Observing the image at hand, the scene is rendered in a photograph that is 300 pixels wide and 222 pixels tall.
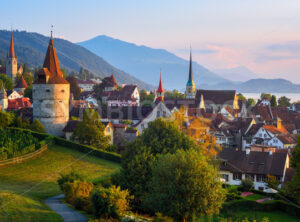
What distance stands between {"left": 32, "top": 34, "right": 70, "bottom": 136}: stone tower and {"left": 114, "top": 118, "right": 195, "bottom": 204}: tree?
26788 millimetres

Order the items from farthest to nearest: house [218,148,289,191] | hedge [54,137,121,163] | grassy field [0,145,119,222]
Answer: hedge [54,137,121,163] → house [218,148,289,191] → grassy field [0,145,119,222]

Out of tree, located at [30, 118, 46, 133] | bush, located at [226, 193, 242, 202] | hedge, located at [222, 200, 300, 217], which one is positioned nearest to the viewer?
hedge, located at [222, 200, 300, 217]

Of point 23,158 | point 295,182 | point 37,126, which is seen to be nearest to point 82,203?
point 295,182

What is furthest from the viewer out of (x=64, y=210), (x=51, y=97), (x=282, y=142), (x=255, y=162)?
(x=282, y=142)

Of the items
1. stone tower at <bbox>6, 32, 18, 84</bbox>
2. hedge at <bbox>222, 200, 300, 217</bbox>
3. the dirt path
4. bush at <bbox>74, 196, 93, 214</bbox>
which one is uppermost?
stone tower at <bbox>6, 32, 18, 84</bbox>

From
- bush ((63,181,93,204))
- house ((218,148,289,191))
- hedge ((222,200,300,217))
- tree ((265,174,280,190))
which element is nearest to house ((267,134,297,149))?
house ((218,148,289,191))

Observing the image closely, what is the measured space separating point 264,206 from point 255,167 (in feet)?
42.0

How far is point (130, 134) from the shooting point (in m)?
57.7

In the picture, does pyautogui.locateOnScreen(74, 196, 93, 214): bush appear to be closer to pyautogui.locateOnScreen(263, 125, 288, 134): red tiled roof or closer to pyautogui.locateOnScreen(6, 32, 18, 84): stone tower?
pyautogui.locateOnScreen(263, 125, 288, 134): red tiled roof

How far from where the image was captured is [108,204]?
21.8 metres

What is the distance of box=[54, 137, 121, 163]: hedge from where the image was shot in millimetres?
46594

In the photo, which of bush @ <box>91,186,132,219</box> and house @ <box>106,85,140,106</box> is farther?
house @ <box>106,85,140,106</box>

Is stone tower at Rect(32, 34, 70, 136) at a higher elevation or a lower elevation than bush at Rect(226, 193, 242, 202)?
higher

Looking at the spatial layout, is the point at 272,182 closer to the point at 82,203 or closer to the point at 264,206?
the point at 264,206
